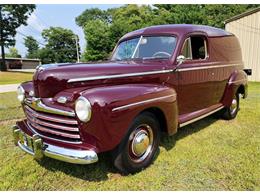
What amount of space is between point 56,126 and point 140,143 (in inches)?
41.4

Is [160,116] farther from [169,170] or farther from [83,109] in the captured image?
[83,109]

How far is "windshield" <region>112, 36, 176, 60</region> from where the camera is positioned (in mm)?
4473

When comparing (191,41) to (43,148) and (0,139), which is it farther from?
(0,139)

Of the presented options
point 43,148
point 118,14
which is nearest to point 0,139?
point 43,148

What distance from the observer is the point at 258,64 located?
17547 millimetres

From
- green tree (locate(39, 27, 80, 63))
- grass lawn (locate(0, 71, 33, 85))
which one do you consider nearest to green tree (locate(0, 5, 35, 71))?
grass lawn (locate(0, 71, 33, 85))

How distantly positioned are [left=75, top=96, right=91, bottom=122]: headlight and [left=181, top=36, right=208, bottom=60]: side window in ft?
6.94

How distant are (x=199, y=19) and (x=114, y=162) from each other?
22825 millimetres

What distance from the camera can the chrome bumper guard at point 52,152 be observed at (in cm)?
300

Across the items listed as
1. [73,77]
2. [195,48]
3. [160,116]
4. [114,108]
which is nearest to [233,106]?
[195,48]

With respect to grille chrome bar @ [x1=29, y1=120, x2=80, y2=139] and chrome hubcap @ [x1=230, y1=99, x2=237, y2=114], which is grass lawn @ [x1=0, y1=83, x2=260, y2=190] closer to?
grille chrome bar @ [x1=29, y1=120, x2=80, y2=139]

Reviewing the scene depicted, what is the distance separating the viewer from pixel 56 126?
10.6 feet

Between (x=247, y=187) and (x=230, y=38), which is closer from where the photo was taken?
(x=247, y=187)

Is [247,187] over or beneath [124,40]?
beneath
